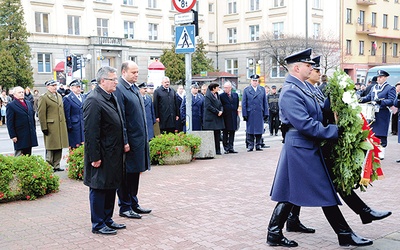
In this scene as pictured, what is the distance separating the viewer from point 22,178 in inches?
301

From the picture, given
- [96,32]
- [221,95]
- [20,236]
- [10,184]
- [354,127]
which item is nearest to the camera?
[354,127]

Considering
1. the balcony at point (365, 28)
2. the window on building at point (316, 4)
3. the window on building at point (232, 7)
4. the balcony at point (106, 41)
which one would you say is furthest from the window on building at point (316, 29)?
the balcony at point (106, 41)

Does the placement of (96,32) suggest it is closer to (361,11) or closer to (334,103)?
(361,11)

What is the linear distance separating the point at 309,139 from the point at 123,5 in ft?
158

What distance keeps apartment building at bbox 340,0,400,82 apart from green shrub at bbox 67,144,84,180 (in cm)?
4663

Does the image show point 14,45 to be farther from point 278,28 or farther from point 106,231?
point 106,231

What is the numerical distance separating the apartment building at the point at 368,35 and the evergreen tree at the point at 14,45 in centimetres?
3312

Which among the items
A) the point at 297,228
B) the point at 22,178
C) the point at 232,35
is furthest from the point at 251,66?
the point at 297,228

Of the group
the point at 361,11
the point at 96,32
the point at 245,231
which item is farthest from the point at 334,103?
the point at 361,11

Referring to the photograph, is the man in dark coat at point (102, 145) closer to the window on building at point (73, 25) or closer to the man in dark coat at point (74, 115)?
the man in dark coat at point (74, 115)

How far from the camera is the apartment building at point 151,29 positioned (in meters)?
45.7

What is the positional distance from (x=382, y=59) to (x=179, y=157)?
53.3m

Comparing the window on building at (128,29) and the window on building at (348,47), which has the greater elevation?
the window on building at (128,29)

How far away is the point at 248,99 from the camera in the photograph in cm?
1410
